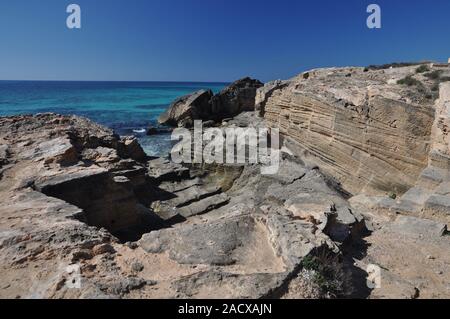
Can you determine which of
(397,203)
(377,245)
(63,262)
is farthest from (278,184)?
(63,262)

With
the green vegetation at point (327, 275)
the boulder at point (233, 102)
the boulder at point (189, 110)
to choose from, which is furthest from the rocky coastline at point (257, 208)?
the boulder at point (189, 110)

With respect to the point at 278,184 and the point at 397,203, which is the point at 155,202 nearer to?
the point at 278,184

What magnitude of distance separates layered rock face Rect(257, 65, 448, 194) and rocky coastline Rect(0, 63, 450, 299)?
0.16ft

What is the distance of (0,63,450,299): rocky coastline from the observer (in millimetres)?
4445

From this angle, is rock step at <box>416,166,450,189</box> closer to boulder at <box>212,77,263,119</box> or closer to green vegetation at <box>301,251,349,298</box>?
green vegetation at <box>301,251,349,298</box>

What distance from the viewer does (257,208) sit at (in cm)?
797

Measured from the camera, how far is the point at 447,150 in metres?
10.6

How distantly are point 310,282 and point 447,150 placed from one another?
8.62 metres

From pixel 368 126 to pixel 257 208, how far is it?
6.95 meters

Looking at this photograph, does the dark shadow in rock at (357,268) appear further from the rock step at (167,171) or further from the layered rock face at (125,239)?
the rock step at (167,171)

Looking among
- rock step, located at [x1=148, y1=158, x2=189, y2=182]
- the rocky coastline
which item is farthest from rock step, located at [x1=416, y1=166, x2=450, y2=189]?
rock step, located at [x1=148, y1=158, x2=189, y2=182]

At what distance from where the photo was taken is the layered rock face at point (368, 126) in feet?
38.3
